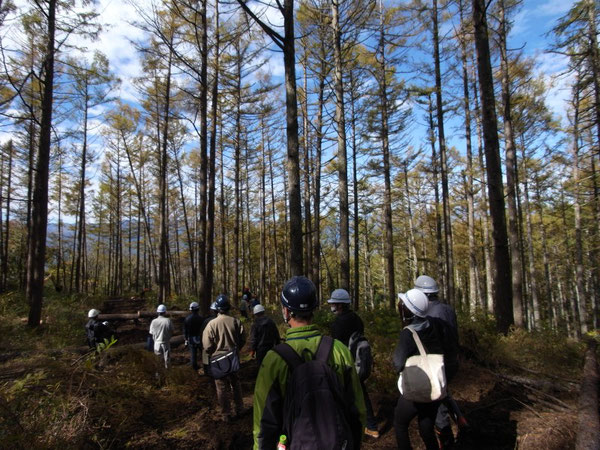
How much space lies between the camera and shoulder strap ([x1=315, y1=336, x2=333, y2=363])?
5.59 feet

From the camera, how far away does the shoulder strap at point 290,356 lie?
5.48 ft

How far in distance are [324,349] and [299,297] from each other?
34cm

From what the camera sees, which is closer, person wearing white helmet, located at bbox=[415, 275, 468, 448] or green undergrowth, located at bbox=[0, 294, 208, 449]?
person wearing white helmet, located at bbox=[415, 275, 468, 448]

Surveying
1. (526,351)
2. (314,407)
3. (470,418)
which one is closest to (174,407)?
(470,418)

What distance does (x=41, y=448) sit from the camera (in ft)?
10.9

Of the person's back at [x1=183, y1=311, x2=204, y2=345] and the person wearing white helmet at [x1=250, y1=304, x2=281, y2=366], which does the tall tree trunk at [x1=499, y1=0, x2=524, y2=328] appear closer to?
the person wearing white helmet at [x1=250, y1=304, x2=281, y2=366]

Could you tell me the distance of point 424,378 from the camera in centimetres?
281

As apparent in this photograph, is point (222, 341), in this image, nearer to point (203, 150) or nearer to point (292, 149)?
point (292, 149)

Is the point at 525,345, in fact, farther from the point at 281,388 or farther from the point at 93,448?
the point at 93,448

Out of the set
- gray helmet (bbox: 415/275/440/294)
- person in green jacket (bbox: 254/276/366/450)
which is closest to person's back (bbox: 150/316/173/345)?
gray helmet (bbox: 415/275/440/294)

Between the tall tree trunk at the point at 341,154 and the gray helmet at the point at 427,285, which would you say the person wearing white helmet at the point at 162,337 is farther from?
the gray helmet at the point at 427,285

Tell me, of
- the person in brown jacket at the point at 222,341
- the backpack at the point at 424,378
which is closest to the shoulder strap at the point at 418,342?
the backpack at the point at 424,378

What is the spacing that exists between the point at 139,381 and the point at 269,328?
9.13 feet

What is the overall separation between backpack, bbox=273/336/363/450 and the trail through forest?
9.84 ft
